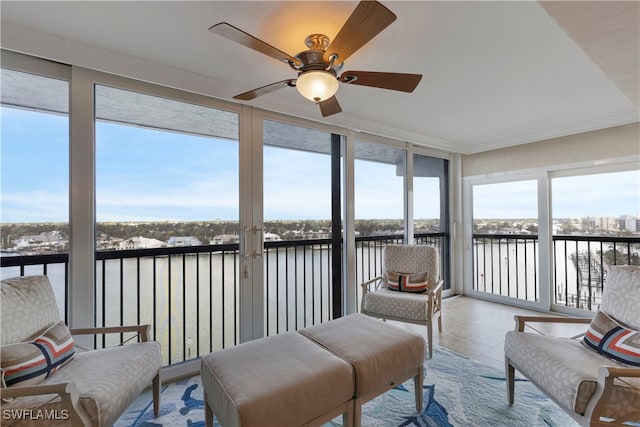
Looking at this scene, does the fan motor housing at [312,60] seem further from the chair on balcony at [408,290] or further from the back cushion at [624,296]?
the back cushion at [624,296]

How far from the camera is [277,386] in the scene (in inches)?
51.1

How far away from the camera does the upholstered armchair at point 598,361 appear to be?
1.29 meters

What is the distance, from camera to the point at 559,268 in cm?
383

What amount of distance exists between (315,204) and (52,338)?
2.27m

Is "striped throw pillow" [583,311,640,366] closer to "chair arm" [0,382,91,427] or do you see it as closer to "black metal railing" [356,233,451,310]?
"black metal railing" [356,233,451,310]

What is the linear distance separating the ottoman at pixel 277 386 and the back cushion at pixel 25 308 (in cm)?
92

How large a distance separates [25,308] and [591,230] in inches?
213

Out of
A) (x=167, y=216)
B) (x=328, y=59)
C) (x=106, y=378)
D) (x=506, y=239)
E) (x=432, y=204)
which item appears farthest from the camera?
(x=432, y=204)

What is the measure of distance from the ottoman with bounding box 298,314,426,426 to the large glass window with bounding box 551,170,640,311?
329cm

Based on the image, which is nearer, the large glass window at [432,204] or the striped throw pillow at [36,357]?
the striped throw pillow at [36,357]

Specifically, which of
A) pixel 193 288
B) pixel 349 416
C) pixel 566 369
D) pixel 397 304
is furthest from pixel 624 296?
pixel 193 288

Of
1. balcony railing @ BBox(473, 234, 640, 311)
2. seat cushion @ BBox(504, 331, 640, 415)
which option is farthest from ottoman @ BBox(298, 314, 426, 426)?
balcony railing @ BBox(473, 234, 640, 311)

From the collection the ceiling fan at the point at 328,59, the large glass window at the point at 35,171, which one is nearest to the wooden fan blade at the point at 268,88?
the ceiling fan at the point at 328,59

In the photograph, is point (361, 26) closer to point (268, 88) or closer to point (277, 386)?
point (268, 88)
